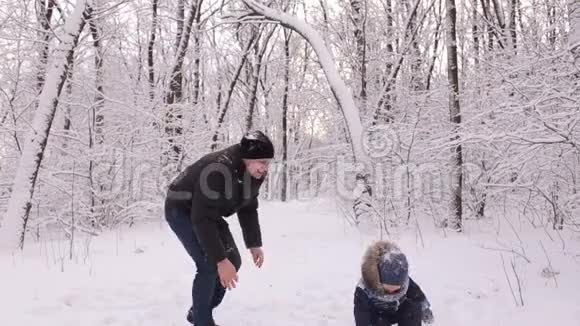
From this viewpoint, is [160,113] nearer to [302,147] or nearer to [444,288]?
[444,288]

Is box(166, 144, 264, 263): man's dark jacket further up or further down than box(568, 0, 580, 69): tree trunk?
further down

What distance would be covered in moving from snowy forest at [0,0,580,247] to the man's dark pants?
2605 millimetres

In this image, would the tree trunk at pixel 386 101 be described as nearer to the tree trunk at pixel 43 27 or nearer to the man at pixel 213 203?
the tree trunk at pixel 43 27

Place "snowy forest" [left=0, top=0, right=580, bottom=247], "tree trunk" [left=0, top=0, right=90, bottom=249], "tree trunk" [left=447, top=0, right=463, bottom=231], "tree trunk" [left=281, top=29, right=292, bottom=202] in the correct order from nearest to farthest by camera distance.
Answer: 1. "snowy forest" [left=0, top=0, right=580, bottom=247]
2. "tree trunk" [left=0, top=0, right=90, bottom=249]
3. "tree trunk" [left=447, top=0, right=463, bottom=231]
4. "tree trunk" [left=281, top=29, right=292, bottom=202]

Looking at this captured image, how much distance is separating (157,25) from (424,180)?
773 cm

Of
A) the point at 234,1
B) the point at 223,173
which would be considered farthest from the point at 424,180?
the point at 234,1

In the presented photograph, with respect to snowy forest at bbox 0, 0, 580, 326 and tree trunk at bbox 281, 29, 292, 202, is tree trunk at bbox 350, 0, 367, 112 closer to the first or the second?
snowy forest at bbox 0, 0, 580, 326

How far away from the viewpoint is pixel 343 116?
31.2ft

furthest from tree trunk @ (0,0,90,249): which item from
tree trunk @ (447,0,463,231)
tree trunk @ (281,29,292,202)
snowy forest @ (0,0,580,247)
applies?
tree trunk @ (281,29,292,202)

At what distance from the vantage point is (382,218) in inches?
287

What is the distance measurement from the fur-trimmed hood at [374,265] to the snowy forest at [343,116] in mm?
1954

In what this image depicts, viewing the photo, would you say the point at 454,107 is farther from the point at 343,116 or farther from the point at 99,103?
the point at 99,103

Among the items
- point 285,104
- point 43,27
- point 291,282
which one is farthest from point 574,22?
point 285,104

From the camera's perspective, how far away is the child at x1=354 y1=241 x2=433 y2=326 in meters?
2.79
